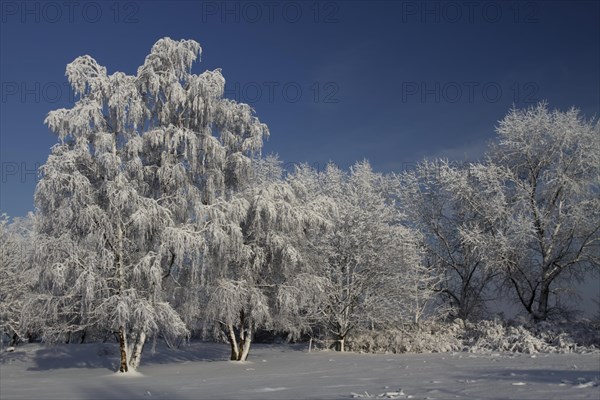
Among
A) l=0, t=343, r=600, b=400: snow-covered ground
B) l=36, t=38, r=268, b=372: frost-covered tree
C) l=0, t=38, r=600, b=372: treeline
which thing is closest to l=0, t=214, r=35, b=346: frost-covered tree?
l=0, t=38, r=600, b=372: treeline

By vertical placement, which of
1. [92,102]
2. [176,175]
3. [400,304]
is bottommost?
[400,304]

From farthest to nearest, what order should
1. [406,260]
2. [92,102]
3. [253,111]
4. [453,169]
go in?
[453,169]
[406,260]
[253,111]
[92,102]

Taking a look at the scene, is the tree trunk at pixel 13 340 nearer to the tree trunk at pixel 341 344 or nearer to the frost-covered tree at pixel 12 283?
the frost-covered tree at pixel 12 283

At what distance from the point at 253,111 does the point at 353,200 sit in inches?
263

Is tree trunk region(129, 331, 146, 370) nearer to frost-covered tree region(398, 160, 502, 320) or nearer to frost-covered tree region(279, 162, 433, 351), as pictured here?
frost-covered tree region(279, 162, 433, 351)

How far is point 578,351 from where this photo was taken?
1809cm

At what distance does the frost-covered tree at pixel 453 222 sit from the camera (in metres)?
25.7

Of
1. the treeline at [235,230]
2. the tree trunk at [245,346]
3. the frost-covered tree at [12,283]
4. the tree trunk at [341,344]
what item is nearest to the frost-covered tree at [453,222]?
the treeline at [235,230]

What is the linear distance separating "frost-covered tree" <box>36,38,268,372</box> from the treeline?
0.06m

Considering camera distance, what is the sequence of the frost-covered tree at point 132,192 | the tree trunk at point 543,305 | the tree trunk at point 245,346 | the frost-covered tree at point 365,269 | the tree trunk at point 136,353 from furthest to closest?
the tree trunk at point 543,305, the frost-covered tree at point 365,269, the tree trunk at point 245,346, the tree trunk at point 136,353, the frost-covered tree at point 132,192

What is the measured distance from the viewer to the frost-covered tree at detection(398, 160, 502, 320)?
84.3ft

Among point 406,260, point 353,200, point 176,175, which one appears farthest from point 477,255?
point 176,175

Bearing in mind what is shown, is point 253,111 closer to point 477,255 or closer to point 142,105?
point 142,105

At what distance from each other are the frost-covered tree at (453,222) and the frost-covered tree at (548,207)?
4.98 feet
